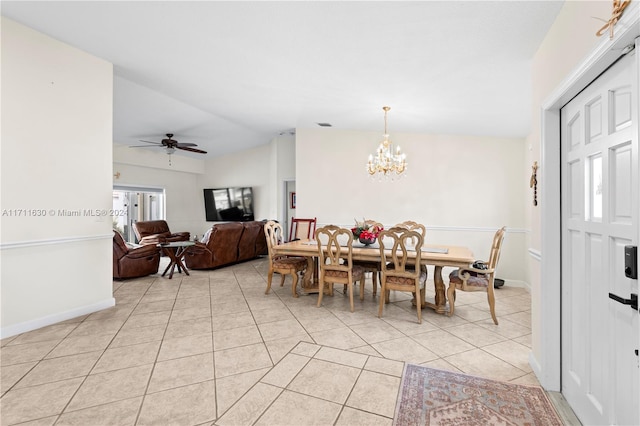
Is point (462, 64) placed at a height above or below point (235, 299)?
above

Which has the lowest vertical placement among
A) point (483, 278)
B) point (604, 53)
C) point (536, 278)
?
point (483, 278)

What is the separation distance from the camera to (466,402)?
1.83 meters

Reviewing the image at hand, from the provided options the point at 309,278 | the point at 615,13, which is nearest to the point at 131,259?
the point at 309,278

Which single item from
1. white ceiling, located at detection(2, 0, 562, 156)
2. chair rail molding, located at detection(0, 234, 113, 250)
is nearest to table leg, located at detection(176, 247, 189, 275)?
chair rail molding, located at detection(0, 234, 113, 250)

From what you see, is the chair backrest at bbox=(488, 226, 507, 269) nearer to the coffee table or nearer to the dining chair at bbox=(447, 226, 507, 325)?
the dining chair at bbox=(447, 226, 507, 325)

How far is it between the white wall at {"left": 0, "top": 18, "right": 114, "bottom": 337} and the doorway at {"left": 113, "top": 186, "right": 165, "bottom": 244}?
4937 mm

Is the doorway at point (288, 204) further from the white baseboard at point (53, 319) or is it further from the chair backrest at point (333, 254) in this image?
the white baseboard at point (53, 319)

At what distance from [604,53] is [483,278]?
8.13 feet

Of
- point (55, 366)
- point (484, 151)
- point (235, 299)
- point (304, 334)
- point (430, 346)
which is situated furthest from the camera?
point (484, 151)

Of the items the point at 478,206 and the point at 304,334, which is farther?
the point at 478,206

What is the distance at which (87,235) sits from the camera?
10.7 feet

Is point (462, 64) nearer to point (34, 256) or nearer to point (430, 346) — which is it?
point (430, 346)

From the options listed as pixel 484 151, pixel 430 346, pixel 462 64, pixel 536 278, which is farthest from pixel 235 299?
pixel 484 151

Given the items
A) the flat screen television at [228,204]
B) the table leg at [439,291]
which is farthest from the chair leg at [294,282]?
the flat screen television at [228,204]
